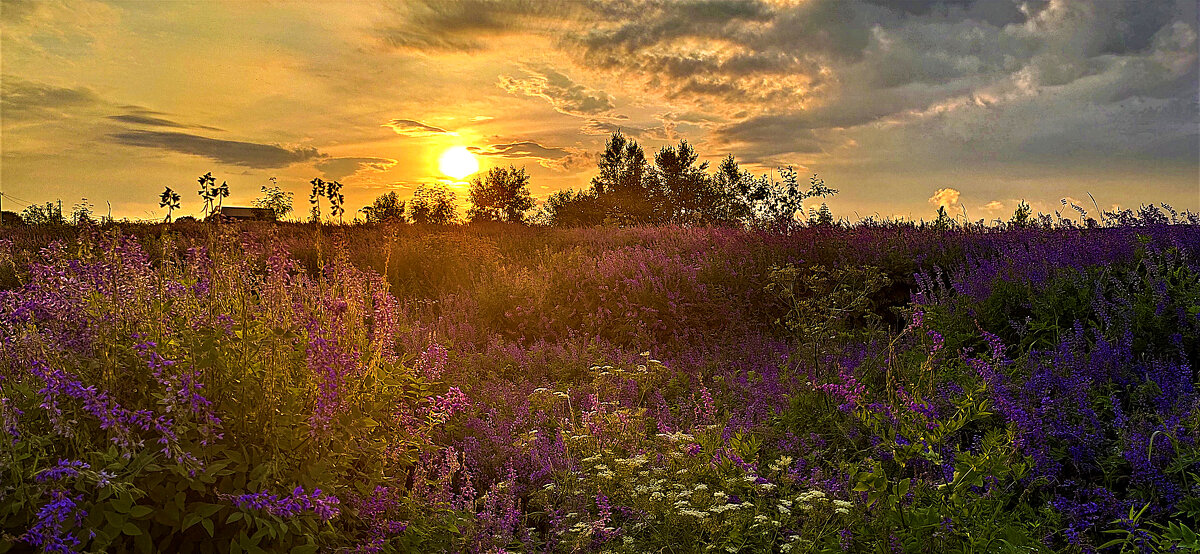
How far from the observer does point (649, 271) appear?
8.29 m

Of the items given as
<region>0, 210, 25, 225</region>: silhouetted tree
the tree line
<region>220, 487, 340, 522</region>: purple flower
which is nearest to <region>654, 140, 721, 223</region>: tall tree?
the tree line

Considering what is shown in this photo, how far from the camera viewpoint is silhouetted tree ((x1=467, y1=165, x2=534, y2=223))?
45125mm

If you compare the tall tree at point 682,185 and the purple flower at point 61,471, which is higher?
the tall tree at point 682,185

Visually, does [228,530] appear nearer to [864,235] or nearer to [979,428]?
[979,428]

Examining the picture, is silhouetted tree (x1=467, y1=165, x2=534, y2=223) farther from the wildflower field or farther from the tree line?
the wildflower field

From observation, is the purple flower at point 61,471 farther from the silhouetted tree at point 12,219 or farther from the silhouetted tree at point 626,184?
the silhouetted tree at point 626,184

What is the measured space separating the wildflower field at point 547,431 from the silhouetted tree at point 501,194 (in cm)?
3982

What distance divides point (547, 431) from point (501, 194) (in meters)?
41.2

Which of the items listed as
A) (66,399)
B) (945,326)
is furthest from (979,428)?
(66,399)

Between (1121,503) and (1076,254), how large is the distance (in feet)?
13.0

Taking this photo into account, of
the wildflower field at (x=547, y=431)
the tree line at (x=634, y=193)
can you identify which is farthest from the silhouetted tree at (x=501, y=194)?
the wildflower field at (x=547, y=431)

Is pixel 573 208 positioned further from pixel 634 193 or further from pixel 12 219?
pixel 12 219

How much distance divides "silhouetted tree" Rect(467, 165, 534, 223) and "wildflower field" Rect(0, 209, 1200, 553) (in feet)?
131

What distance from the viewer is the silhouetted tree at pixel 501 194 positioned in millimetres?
45125
